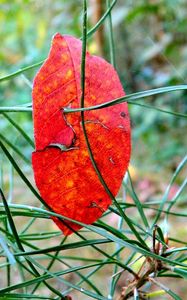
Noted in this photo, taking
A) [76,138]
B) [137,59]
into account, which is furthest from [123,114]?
[137,59]

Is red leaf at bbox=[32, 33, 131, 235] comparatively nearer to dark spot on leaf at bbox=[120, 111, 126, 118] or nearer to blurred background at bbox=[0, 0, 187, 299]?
dark spot on leaf at bbox=[120, 111, 126, 118]

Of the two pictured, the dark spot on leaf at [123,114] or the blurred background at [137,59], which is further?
the blurred background at [137,59]

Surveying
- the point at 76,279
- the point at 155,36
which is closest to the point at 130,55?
the point at 155,36

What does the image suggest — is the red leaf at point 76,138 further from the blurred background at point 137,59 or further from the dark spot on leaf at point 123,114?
the blurred background at point 137,59

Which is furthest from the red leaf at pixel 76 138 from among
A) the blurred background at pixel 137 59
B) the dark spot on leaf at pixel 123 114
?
the blurred background at pixel 137 59

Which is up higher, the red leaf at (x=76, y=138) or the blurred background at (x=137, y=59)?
the blurred background at (x=137, y=59)

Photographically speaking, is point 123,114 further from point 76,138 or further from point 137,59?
point 137,59

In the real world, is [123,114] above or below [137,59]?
below
